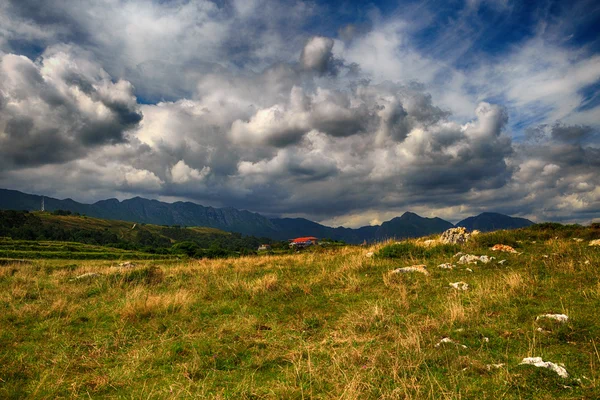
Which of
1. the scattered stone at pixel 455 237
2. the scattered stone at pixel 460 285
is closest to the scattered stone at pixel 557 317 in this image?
the scattered stone at pixel 460 285

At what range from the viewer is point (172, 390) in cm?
564

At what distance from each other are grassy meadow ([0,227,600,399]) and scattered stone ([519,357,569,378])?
0.33ft

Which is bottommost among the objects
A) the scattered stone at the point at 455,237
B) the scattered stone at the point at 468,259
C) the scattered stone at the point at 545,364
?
the scattered stone at the point at 545,364

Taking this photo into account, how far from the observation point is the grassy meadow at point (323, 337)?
17.8 ft

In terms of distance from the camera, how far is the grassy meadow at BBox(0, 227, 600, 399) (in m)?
5.42

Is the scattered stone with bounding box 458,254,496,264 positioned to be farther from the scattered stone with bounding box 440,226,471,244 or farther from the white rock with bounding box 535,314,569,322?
the white rock with bounding box 535,314,569,322

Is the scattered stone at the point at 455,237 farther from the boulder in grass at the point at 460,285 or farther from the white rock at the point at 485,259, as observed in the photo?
the boulder in grass at the point at 460,285

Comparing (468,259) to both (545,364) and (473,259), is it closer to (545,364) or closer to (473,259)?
(473,259)

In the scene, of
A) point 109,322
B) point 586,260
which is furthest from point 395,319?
point 586,260

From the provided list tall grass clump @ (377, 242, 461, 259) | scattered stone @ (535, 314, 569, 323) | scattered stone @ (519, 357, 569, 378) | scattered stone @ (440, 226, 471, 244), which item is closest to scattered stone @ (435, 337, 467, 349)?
scattered stone @ (519, 357, 569, 378)

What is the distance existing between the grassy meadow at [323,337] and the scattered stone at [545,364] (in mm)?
100

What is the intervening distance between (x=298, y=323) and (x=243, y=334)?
1569 millimetres

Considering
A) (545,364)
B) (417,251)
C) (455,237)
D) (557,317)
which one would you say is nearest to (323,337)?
(545,364)

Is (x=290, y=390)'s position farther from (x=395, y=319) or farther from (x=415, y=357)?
(x=395, y=319)
